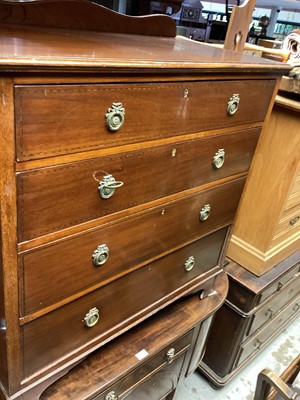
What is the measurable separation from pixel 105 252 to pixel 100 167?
213 mm

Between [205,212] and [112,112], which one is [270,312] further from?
[112,112]

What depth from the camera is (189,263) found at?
114 cm

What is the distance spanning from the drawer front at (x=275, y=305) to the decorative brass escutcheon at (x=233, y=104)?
3.15 feet

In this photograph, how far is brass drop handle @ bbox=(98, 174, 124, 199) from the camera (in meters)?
0.73

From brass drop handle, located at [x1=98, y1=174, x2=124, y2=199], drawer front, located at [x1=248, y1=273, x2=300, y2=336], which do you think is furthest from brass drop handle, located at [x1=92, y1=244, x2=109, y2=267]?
drawer front, located at [x1=248, y1=273, x2=300, y2=336]

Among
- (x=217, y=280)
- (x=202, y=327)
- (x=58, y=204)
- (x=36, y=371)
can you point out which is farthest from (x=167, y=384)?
(x=58, y=204)

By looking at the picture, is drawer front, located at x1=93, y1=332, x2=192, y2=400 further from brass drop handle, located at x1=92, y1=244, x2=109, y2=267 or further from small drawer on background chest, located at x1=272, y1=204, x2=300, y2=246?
small drawer on background chest, located at x1=272, y1=204, x2=300, y2=246

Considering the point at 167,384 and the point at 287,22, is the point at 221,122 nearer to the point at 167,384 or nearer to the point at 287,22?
the point at 167,384

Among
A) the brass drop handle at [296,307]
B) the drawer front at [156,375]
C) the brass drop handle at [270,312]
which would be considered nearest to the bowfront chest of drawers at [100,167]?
the drawer front at [156,375]

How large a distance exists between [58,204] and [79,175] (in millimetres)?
65

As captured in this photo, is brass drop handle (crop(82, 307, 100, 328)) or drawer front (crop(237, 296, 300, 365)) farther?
drawer front (crop(237, 296, 300, 365))

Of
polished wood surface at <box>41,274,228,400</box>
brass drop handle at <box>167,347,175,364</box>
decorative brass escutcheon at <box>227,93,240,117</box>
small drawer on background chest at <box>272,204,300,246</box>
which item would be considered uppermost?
decorative brass escutcheon at <box>227,93,240,117</box>

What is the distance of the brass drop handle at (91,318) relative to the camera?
885mm

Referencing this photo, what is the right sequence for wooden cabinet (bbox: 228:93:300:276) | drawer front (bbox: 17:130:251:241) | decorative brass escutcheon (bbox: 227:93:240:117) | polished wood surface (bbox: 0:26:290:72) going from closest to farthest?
1. polished wood surface (bbox: 0:26:290:72)
2. drawer front (bbox: 17:130:251:241)
3. decorative brass escutcheon (bbox: 227:93:240:117)
4. wooden cabinet (bbox: 228:93:300:276)
